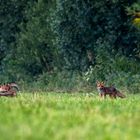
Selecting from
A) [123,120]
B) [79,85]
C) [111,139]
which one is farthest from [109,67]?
[111,139]

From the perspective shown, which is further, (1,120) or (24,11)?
(24,11)

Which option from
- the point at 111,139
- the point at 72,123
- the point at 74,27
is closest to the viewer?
the point at 111,139

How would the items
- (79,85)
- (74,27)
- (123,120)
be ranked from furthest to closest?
(74,27) → (79,85) → (123,120)

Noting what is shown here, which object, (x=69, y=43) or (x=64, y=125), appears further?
(x=69, y=43)

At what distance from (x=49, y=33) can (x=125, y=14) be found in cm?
777

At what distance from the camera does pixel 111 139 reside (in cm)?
948

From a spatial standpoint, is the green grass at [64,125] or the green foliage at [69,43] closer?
the green grass at [64,125]

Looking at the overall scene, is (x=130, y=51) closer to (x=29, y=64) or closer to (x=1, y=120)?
(x=29, y=64)

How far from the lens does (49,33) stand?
42562 mm

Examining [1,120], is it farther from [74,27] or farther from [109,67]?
[74,27]

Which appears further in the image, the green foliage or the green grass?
A: the green foliage

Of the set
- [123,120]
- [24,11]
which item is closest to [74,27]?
[24,11]

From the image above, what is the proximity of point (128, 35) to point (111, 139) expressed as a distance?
26.9 m

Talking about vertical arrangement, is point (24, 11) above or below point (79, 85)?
above
